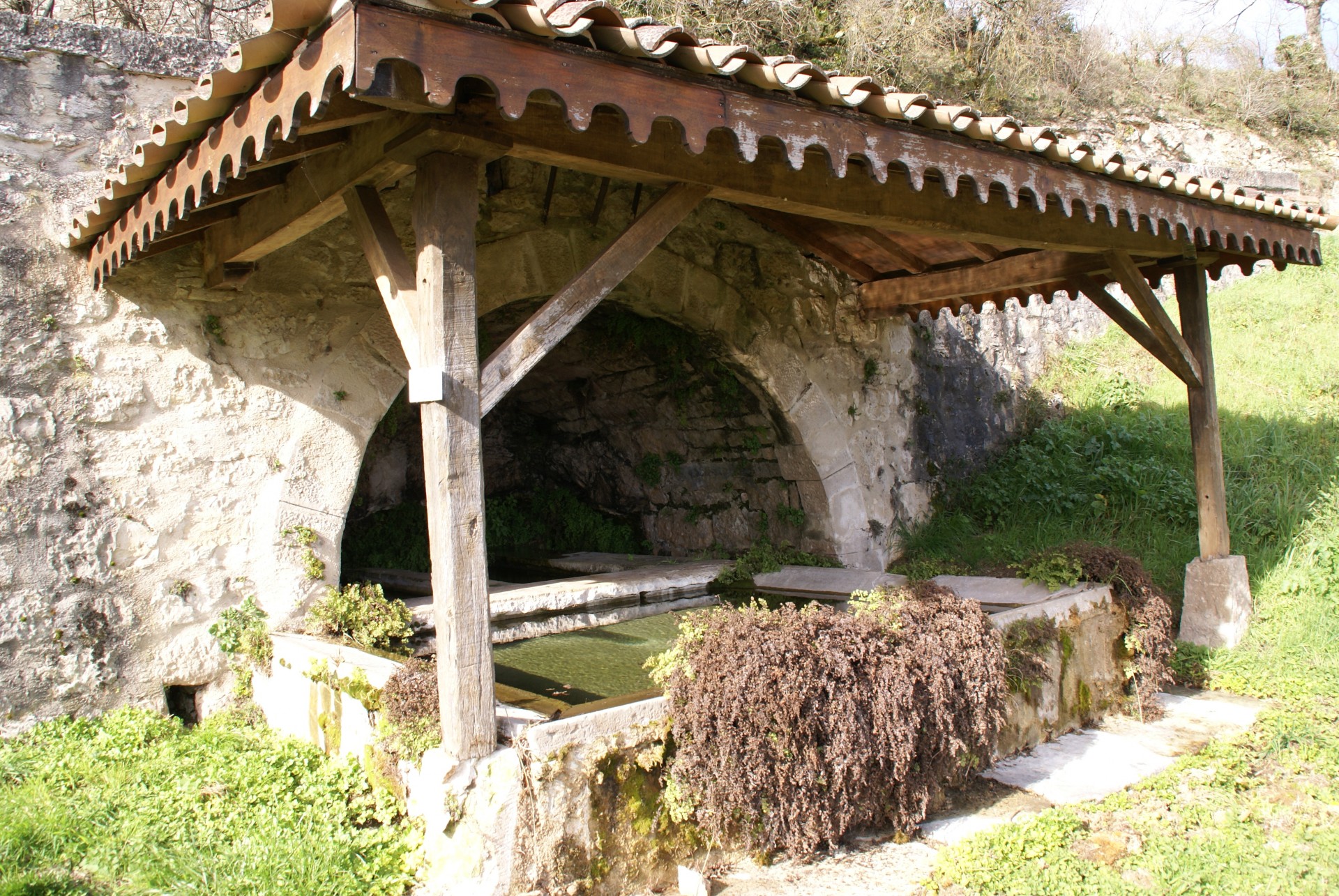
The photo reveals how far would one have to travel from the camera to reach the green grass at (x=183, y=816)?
2564mm

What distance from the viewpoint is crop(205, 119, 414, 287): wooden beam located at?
9.12ft

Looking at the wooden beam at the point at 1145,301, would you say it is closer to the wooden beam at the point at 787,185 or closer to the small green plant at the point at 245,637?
the wooden beam at the point at 787,185

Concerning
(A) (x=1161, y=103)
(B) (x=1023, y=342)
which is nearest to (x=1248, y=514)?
(B) (x=1023, y=342)

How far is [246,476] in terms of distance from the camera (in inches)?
157

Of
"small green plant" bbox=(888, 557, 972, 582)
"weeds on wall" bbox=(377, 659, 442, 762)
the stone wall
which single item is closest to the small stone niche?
the stone wall

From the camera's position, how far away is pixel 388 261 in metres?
2.78

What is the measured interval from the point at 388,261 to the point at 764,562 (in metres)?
3.77

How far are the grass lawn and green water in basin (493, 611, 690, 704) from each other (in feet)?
5.14

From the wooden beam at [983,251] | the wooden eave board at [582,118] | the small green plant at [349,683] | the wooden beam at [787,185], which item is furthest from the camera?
the wooden beam at [983,251]

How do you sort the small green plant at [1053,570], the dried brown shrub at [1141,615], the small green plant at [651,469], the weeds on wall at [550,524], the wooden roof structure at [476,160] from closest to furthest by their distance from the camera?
the wooden roof structure at [476,160] → the dried brown shrub at [1141,615] → the small green plant at [1053,570] → the small green plant at [651,469] → the weeds on wall at [550,524]

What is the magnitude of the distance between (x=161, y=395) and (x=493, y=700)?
2253mm

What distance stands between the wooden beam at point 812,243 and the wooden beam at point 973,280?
143 millimetres

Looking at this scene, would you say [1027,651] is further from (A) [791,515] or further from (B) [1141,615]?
(A) [791,515]

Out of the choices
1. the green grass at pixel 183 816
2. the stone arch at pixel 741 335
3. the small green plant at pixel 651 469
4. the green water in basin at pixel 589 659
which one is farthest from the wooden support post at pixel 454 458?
the small green plant at pixel 651 469
